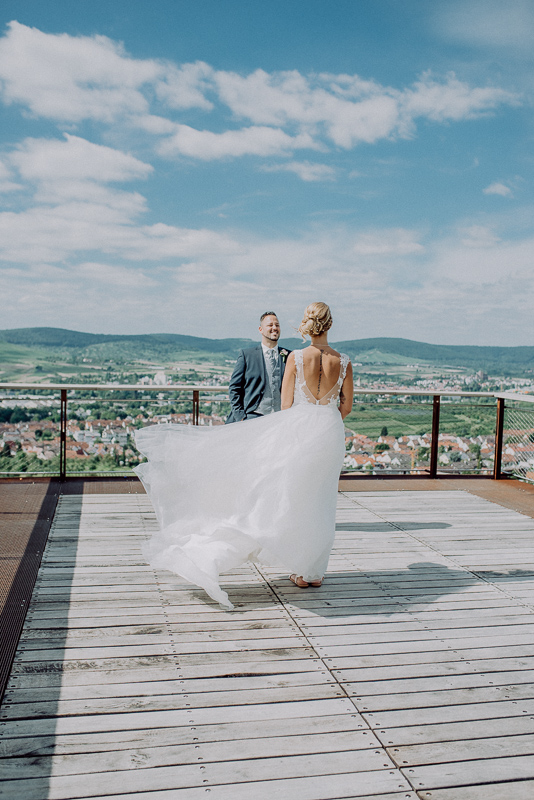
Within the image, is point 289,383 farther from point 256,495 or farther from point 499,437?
point 499,437

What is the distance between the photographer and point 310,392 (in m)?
4.07

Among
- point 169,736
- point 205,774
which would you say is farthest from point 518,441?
point 205,774

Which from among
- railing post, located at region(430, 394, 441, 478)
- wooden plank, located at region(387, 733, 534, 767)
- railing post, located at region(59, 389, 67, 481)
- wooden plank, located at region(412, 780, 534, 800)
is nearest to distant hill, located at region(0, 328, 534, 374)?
railing post, located at region(430, 394, 441, 478)

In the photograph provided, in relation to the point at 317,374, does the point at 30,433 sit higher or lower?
lower

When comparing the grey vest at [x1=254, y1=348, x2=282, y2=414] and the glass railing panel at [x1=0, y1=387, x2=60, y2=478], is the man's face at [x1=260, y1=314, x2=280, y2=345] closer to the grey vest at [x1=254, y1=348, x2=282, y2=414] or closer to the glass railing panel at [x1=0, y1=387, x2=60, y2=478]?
the grey vest at [x1=254, y1=348, x2=282, y2=414]

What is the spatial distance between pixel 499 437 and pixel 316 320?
210 inches

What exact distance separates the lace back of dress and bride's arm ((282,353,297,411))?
0.09 ft

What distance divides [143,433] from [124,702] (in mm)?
2252

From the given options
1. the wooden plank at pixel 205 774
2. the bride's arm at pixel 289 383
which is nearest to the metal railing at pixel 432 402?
the bride's arm at pixel 289 383

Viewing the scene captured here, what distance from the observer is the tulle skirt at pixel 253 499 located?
3826 mm

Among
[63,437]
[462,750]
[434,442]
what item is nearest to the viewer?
[462,750]

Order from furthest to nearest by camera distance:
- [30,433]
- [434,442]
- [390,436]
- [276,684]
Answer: [434,442], [390,436], [30,433], [276,684]

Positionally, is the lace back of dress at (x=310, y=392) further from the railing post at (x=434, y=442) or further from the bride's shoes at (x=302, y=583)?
the railing post at (x=434, y=442)

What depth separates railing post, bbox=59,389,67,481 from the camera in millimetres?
7562
